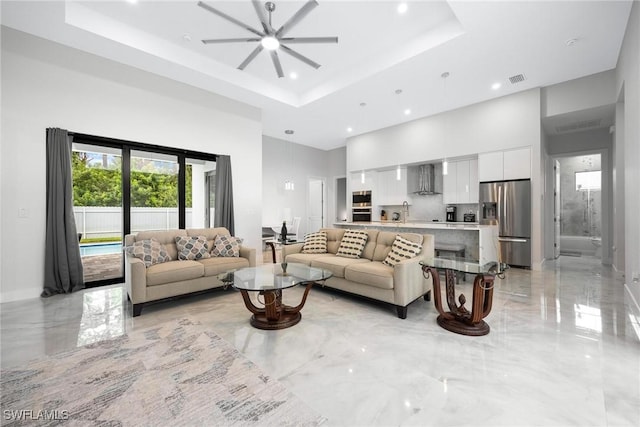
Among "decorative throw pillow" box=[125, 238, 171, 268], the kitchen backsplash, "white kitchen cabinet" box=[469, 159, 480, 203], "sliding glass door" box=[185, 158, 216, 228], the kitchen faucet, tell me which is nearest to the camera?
"decorative throw pillow" box=[125, 238, 171, 268]

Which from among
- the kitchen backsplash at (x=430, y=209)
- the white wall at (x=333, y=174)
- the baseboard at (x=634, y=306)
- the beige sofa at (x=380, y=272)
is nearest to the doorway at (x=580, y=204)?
the kitchen backsplash at (x=430, y=209)

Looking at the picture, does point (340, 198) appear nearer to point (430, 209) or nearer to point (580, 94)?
point (430, 209)

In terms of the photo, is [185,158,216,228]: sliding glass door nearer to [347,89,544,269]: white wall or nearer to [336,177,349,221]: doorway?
[347,89,544,269]: white wall

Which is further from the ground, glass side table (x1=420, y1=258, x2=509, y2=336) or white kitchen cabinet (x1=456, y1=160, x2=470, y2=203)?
white kitchen cabinet (x1=456, y1=160, x2=470, y2=203)

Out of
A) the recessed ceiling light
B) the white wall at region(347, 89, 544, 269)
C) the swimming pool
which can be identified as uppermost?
the recessed ceiling light

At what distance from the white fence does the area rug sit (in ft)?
9.03

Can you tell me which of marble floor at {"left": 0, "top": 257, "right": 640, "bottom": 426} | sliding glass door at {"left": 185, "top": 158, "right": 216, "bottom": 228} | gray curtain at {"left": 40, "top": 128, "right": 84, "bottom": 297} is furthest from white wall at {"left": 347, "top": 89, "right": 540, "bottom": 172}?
gray curtain at {"left": 40, "top": 128, "right": 84, "bottom": 297}

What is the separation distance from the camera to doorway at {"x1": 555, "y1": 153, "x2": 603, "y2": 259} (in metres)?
7.58

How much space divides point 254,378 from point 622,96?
20.6 feet

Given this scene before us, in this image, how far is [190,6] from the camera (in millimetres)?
3461

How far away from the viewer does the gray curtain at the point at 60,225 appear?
374 cm

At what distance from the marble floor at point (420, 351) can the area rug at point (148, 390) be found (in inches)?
6.5

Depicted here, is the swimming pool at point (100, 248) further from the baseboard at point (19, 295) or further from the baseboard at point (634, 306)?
the baseboard at point (634, 306)

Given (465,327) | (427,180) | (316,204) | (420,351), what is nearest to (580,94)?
(427,180)
